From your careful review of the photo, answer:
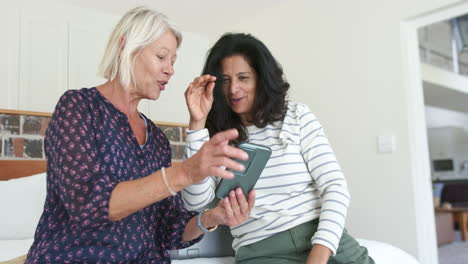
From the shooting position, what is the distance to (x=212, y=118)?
4.63ft

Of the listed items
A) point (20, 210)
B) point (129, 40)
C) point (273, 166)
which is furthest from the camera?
point (20, 210)

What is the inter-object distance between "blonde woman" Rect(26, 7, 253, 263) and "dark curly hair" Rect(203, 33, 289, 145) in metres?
0.21

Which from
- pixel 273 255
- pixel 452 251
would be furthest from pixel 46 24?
pixel 452 251

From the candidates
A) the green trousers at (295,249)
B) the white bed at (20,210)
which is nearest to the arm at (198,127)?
the green trousers at (295,249)

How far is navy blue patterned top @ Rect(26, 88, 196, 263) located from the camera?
85cm

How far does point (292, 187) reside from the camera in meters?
1.19

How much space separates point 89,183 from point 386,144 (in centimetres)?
223

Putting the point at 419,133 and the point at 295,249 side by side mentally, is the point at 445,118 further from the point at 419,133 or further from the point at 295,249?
the point at 295,249

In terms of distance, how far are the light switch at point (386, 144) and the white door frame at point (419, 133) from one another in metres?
0.11

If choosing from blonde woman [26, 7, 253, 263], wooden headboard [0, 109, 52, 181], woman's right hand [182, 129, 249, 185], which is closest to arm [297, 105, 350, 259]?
blonde woman [26, 7, 253, 263]

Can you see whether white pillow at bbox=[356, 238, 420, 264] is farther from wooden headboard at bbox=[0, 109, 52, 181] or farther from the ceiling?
the ceiling

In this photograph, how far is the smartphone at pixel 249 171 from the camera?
37.4 inches

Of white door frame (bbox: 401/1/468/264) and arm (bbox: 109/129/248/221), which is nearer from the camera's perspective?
arm (bbox: 109/129/248/221)

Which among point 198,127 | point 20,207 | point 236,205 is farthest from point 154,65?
point 20,207
